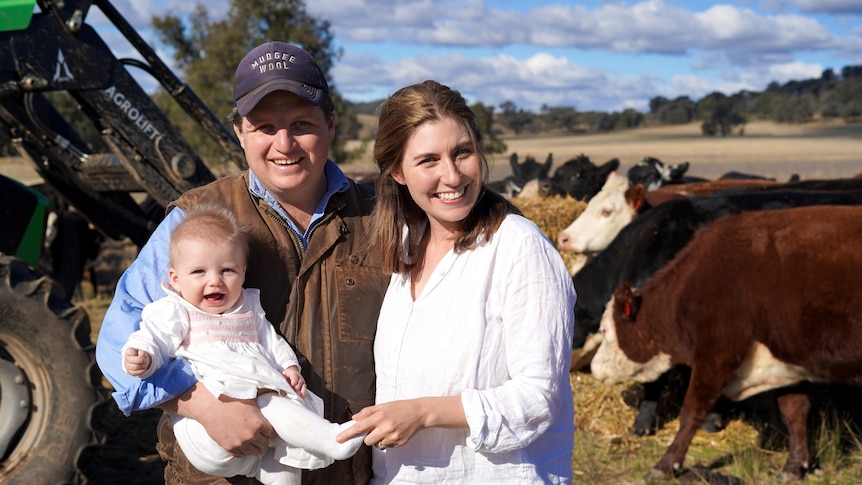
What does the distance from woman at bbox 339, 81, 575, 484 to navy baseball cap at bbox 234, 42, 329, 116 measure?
0.75ft

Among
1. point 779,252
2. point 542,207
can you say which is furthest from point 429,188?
point 542,207

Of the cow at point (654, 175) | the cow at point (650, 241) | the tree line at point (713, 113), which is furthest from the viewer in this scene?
the tree line at point (713, 113)

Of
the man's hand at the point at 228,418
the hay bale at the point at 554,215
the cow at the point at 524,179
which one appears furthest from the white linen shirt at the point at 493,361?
the cow at the point at 524,179

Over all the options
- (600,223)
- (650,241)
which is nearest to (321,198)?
(650,241)

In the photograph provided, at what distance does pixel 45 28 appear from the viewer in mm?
5707

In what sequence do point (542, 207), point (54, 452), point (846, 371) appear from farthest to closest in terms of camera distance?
point (542, 207) → point (846, 371) → point (54, 452)

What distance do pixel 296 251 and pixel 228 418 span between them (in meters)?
0.57

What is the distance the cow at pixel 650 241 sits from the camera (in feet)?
23.5

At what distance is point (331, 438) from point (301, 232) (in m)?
0.68

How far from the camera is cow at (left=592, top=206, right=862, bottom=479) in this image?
529cm

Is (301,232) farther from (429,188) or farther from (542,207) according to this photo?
(542,207)

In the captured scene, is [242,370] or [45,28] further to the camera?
[45,28]

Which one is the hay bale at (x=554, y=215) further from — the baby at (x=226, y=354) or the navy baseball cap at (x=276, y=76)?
the baby at (x=226, y=354)

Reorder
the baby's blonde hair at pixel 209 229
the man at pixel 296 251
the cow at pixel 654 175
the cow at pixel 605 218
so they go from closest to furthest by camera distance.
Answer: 1. the baby's blonde hair at pixel 209 229
2. the man at pixel 296 251
3. the cow at pixel 605 218
4. the cow at pixel 654 175
